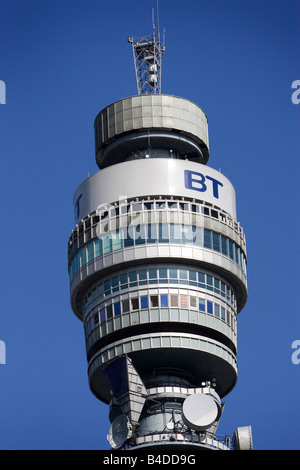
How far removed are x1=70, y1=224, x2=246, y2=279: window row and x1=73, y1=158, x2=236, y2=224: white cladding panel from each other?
402 centimetres

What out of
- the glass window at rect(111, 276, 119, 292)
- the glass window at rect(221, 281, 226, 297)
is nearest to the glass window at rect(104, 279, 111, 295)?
the glass window at rect(111, 276, 119, 292)

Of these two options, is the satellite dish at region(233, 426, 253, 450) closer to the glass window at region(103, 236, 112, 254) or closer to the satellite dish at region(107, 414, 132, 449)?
the satellite dish at region(107, 414, 132, 449)

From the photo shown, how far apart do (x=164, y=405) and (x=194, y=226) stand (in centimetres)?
1971

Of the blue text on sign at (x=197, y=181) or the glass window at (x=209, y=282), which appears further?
the blue text on sign at (x=197, y=181)

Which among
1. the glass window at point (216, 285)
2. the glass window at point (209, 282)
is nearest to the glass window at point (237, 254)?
the glass window at point (216, 285)

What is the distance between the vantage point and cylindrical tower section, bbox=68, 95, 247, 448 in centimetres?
15200

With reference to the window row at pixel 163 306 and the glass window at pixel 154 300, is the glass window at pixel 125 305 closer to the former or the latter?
the window row at pixel 163 306

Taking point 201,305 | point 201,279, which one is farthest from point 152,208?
point 201,305

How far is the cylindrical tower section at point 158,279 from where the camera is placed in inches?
5984

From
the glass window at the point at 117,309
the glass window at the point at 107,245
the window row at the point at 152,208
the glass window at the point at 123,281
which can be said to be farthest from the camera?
the window row at the point at 152,208

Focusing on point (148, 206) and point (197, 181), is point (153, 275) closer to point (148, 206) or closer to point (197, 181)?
point (148, 206)

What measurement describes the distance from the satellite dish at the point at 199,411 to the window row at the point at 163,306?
10.6 meters
